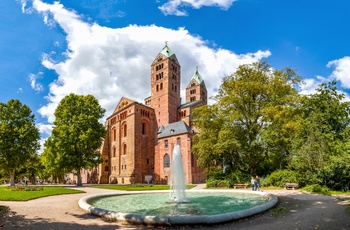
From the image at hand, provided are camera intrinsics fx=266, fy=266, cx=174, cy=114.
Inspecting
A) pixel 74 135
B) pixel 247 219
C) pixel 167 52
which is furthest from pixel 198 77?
pixel 247 219

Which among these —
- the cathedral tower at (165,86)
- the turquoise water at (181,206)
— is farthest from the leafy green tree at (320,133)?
the cathedral tower at (165,86)

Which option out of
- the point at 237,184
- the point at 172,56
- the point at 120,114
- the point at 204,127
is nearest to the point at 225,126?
the point at 204,127

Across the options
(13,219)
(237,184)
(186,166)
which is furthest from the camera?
(186,166)

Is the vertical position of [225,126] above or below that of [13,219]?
above

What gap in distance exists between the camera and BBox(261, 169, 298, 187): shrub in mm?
24000

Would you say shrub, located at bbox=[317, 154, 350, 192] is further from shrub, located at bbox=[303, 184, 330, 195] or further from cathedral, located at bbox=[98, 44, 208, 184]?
cathedral, located at bbox=[98, 44, 208, 184]

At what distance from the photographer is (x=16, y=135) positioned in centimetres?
3591

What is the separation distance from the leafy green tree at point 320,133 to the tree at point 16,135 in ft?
109

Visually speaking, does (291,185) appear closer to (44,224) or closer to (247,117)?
(247,117)

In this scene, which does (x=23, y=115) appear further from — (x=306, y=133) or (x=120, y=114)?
(x=306, y=133)

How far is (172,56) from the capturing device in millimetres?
66688

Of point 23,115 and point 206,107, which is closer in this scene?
point 206,107

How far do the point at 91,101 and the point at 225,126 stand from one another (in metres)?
22.9

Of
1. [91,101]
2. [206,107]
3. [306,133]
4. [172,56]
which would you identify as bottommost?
[306,133]
